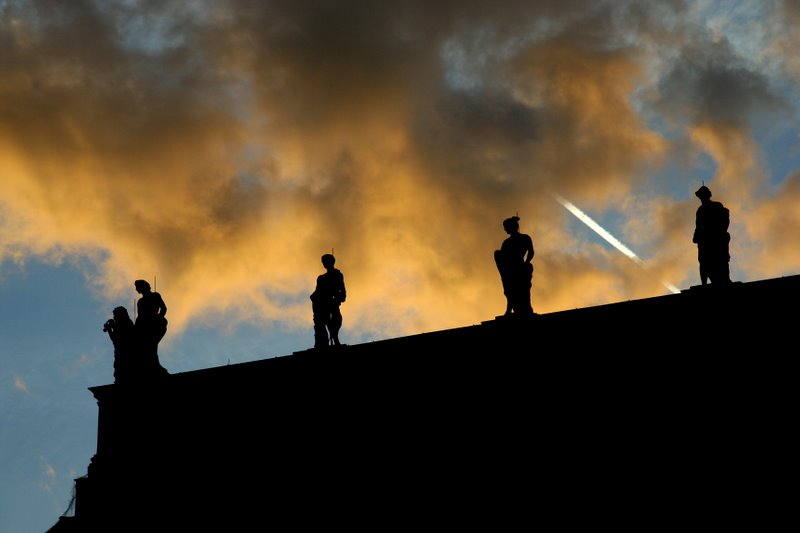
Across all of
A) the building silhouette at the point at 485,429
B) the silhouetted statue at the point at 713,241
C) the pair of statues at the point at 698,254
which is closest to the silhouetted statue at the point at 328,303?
the building silhouette at the point at 485,429

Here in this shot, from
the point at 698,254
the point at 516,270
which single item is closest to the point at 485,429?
the point at 516,270

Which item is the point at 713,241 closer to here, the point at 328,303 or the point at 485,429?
the point at 485,429

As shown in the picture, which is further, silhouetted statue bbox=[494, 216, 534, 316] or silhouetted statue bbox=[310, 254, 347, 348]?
silhouetted statue bbox=[310, 254, 347, 348]

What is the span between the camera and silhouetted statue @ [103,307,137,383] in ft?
93.7

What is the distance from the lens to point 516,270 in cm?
2348

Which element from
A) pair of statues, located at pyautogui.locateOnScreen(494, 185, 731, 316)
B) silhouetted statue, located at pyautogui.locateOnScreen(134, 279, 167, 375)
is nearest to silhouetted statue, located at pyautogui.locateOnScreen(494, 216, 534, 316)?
pair of statues, located at pyautogui.locateOnScreen(494, 185, 731, 316)

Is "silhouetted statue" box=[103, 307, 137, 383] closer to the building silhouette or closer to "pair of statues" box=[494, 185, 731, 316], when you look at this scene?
the building silhouette

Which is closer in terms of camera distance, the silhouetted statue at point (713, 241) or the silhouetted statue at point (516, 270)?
the silhouetted statue at point (713, 241)

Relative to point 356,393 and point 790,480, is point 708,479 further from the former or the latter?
point 356,393

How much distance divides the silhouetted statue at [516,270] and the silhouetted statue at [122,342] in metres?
10.4

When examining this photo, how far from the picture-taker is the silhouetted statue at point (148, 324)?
28562 millimetres

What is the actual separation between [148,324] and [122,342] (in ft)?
2.80

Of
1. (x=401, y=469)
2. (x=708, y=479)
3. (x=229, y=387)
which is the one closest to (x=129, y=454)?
(x=229, y=387)

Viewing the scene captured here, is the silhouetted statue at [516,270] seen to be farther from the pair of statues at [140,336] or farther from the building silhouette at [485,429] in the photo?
the pair of statues at [140,336]
